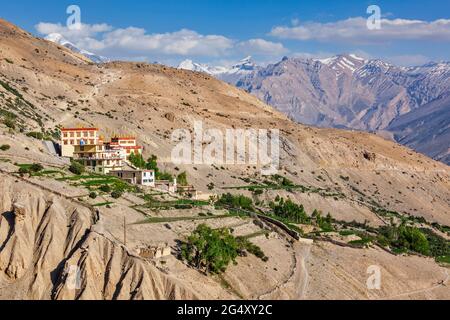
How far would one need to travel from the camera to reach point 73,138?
9250cm


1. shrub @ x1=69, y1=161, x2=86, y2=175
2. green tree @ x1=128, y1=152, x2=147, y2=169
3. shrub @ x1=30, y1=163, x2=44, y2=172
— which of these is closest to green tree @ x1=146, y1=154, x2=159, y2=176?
green tree @ x1=128, y1=152, x2=147, y2=169

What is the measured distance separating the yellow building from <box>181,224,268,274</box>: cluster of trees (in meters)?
30.7

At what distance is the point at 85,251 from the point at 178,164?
2353 inches

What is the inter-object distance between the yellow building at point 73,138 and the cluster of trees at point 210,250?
30.7 m

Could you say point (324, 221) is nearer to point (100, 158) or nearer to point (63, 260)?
point (100, 158)

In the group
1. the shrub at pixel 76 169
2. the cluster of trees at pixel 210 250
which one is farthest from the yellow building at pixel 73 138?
the cluster of trees at pixel 210 250

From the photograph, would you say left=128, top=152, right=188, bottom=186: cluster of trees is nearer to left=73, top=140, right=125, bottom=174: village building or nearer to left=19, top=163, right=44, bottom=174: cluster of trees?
left=73, top=140, right=125, bottom=174: village building

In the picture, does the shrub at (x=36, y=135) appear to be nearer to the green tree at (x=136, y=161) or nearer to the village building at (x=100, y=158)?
the village building at (x=100, y=158)

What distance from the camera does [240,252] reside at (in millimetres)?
67125

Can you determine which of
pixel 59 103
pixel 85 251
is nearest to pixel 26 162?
pixel 85 251

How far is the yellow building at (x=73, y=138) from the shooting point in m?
91.7

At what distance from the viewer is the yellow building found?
91688 millimetres
